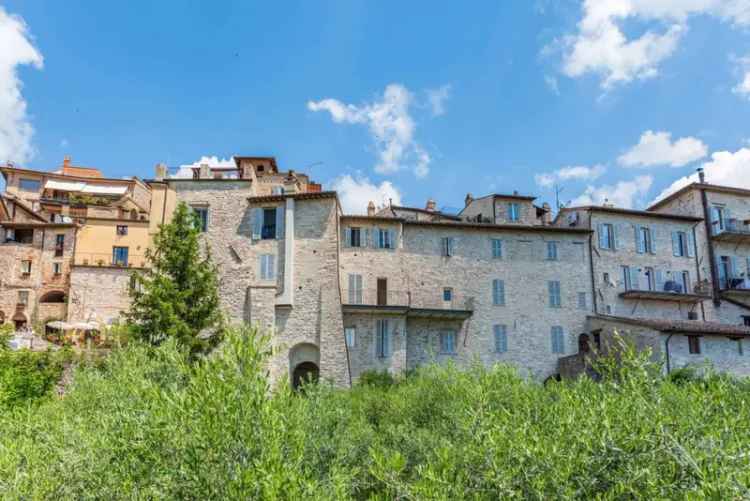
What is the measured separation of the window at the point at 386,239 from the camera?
3403 cm

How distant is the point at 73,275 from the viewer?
38.5 meters

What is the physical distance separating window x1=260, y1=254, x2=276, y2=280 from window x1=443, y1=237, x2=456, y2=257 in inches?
416

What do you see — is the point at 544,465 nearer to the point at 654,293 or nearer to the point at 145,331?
the point at 145,331

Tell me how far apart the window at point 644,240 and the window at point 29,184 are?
55684mm

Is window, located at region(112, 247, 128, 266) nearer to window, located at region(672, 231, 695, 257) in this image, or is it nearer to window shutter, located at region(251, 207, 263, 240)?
window shutter, located at region(251, 207, 263, 240)

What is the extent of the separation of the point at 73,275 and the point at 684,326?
37932 mm

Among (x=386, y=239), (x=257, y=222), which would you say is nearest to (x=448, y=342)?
(x=386, y=239)

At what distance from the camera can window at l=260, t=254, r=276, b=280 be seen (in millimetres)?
32062

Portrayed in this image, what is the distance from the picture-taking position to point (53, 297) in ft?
133

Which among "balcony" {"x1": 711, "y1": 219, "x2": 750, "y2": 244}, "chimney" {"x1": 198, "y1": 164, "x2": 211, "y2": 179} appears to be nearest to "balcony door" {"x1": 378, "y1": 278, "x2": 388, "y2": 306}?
"chimney" {"x1": 198, "y1": 164, "x2": 211, "y2": 179}

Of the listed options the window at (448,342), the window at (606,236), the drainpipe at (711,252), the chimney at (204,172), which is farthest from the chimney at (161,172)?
the drainpipe at (711,252)

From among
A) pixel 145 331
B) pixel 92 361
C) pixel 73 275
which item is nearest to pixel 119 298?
pixel 73 275

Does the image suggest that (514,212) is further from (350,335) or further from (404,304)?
(350,335)

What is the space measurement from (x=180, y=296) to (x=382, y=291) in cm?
1149
